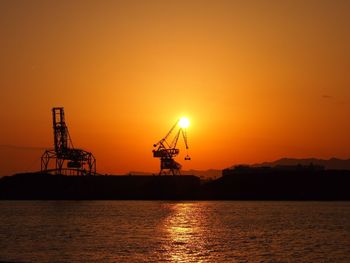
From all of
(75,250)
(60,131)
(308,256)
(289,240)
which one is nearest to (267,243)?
(289,240)

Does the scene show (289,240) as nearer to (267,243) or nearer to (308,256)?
(267,243)

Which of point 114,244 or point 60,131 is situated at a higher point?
point 60,131

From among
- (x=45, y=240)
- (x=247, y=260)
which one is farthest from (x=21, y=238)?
(x=247, y=260)

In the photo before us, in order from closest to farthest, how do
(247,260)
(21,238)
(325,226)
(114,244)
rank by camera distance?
(247,260)
(114,244)
(21,238)
(325,226)

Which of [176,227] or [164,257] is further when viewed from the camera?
[176,227]

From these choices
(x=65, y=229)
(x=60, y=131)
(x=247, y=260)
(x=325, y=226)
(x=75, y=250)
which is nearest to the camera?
(x=247, y=260)

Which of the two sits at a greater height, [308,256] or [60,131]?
[60,131]

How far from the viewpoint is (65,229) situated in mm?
87750

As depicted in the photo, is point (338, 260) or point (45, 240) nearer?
point (338, 260)

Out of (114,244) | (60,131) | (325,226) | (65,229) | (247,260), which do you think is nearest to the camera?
(247,260)

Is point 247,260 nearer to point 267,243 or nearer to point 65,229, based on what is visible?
point 267,243

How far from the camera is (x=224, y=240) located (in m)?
73.1

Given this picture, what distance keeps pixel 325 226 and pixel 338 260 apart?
132 feet

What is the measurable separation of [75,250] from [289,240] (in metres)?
24.0
